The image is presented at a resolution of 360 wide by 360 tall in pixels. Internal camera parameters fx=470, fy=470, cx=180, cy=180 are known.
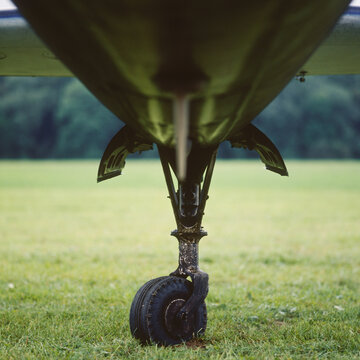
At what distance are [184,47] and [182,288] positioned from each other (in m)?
1.79

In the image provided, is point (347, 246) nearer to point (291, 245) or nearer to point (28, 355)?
point (291, 245)

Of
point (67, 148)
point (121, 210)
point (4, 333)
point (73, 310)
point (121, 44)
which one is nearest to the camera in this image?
point (121, 44)

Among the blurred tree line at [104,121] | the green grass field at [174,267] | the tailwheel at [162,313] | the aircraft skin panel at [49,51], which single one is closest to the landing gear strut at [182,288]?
the tailwheel at [162,313]

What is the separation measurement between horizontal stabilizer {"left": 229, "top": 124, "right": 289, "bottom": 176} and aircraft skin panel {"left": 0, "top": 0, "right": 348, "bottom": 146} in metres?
1.19

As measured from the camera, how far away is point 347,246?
722 centimetres

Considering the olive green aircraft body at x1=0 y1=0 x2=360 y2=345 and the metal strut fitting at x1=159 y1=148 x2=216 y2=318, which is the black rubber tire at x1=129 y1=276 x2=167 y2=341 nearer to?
the metal strut fitting at x1=159 y1=148 x2=216 y2=318

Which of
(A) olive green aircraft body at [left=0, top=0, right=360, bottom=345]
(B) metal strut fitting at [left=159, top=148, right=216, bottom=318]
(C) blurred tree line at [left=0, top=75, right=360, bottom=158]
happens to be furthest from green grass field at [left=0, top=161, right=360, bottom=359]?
(C) blurred tree line at [left=0, top=75, right=360, bottom=158]

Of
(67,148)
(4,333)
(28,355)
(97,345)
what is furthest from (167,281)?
(67,148)

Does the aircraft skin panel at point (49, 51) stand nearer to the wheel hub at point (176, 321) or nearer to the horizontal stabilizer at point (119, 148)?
the horizontal stabilizer at point (119, 148)

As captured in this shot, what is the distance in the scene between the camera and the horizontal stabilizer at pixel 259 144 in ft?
8.98

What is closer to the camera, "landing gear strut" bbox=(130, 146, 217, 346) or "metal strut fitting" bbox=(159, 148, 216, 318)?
"landing gear strut" bbox=(130, 146, 217, 346)

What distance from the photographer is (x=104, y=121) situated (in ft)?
192

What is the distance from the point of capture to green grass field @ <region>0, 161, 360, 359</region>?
2.81 m

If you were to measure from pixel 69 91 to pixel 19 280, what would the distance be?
5824cm
